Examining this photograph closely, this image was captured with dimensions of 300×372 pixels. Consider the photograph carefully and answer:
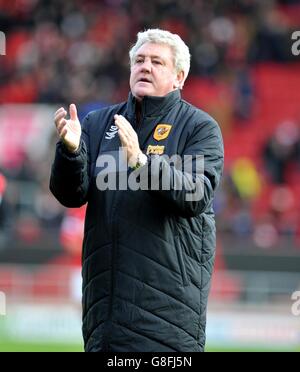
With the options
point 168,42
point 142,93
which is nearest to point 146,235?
point 142,93

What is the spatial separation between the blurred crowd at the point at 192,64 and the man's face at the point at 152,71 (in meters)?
9.92

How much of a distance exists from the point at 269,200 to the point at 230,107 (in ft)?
7.74

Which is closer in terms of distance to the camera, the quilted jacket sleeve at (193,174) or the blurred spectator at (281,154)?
the quilted jacket sleeve at (193,174)

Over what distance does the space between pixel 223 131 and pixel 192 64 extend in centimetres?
142

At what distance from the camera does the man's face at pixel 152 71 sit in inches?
185

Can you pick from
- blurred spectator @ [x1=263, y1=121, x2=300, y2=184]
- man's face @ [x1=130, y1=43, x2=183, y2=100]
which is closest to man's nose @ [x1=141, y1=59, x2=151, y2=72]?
man's face @ [x1=130, y1=43, x2=183, y2=100]

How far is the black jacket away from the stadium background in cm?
640
